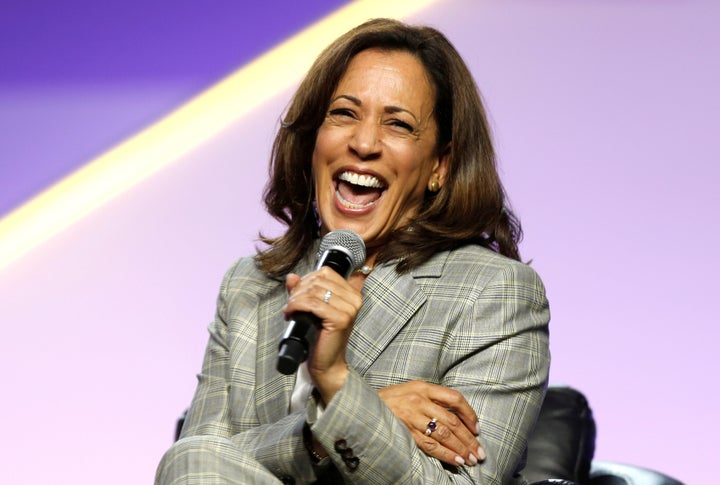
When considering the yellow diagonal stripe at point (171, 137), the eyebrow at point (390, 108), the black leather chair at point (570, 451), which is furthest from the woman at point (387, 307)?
the yellow diagonal stripe at point (171, 137)

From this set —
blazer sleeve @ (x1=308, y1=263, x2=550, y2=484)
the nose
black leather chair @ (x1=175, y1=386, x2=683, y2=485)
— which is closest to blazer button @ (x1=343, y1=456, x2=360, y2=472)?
blazer sleeve @ (x1=308, y1=263, x2=550, y2=484)

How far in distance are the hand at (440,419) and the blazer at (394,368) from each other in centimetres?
2

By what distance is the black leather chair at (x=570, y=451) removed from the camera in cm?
234

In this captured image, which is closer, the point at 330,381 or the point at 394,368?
the point at 330,381

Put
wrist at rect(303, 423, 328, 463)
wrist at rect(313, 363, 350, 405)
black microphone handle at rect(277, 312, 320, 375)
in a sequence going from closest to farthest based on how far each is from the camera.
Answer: black microphone handle at rect(277, 312, 320, 375) → wrist at rect(313, 363, 350, 405) → wrist at rect(303, 423, 328, 463)

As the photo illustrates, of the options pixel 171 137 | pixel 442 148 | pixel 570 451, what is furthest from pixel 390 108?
pixel 171 137

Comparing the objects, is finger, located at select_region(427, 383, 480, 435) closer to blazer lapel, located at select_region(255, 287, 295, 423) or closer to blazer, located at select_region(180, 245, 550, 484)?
blazer, located at select_region(180, 245, 550, 484)

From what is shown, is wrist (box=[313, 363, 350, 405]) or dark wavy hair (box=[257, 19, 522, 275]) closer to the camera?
wrist (box=[313, 363, 350, 405])

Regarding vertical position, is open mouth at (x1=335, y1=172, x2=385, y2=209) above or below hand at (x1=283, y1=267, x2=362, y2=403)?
above

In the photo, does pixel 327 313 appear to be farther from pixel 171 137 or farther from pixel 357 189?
pixel 171 137

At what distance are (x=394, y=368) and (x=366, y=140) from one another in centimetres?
40

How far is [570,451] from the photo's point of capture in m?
2.38

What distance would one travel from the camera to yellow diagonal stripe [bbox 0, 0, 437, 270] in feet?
10.9

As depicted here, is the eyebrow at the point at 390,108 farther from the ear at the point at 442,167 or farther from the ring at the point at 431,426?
the ring at the point at 431,426
